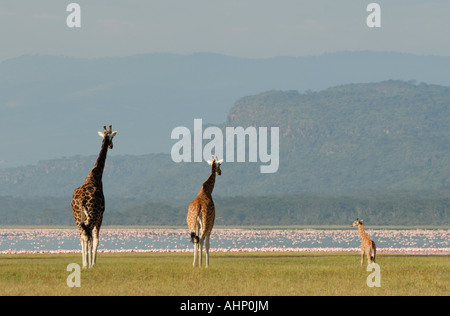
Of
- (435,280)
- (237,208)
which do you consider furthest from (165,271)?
(237,208)

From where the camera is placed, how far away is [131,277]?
2631cm

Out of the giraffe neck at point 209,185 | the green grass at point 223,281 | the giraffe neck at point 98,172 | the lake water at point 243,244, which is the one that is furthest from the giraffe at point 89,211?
the lake water at point 243,244

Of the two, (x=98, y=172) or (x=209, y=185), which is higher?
(x=98, y=172)

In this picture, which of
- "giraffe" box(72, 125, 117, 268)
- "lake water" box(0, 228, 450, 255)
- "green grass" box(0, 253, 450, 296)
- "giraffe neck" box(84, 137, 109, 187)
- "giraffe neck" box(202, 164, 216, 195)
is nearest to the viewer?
"green grass" box(0, 253, 450, 296)

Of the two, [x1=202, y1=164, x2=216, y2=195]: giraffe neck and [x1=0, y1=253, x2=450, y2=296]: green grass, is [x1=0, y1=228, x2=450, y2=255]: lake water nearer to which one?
[x1=0, y1=253, x2=450, y2=296]: green grass

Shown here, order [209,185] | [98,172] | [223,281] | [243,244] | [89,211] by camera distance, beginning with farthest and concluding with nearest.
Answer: [243,244] → [209,185] → [98,172] → [89,211] → [223,281]

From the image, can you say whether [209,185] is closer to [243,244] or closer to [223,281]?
[223,281]

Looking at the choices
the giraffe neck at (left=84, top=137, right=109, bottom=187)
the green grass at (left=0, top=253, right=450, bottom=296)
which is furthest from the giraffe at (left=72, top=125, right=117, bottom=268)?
the green grass at (left=0, top=253, right=450, bottom=296)

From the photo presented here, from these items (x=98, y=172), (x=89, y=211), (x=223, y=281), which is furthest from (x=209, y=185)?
(x=223, y=281)

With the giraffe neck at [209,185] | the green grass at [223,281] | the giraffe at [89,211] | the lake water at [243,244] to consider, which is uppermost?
the lake water at [243,244]

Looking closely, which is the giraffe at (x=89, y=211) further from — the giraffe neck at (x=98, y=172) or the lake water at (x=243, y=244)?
the lake water at (x=243, y=244)
